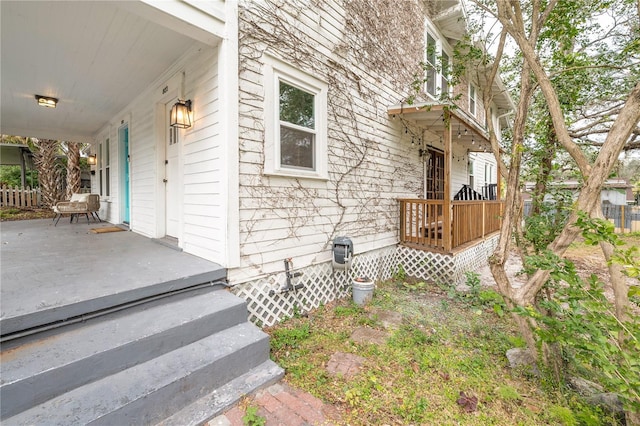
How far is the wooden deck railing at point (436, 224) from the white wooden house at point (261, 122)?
0.05 m

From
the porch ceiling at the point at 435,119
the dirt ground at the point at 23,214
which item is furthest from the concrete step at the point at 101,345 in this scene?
the dirt ground at the point at 23,214

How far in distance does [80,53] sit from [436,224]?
624cm

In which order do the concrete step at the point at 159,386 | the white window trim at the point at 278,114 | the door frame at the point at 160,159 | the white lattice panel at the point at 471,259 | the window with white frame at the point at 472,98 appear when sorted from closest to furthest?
the concrete step at the point at 159,386, the white window trim at the point at 278,114, the door frame at the point at 160,159, the white lattice panel at the point at 471,259, the window with white frame at the point at 472,98

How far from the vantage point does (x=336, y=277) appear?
455cm

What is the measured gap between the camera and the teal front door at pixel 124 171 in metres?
6.32

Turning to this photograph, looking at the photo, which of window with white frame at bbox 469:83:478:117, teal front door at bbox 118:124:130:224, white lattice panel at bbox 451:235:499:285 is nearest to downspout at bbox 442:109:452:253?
white lattice panel at bbox 451:235:499:285

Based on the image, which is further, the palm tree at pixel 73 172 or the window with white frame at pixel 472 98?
the palm tree at pixel 73 172

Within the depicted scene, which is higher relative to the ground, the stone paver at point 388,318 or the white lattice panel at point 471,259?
the white lattice panel at point 471,259

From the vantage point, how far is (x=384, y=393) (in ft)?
7.70

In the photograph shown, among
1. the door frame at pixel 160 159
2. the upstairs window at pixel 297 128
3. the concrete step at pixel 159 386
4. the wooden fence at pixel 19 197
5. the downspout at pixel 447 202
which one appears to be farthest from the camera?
the wooden fence at pixel 19 197

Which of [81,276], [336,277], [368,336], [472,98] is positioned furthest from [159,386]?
[472,98]

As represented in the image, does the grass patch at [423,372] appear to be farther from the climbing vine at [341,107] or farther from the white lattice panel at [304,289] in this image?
the climbing vine at [341,107]

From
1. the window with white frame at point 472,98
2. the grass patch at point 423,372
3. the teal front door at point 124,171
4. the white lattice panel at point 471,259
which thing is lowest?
the grass patch at point 423,372

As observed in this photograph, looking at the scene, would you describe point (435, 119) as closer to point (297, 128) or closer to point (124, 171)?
point (297, 128)
